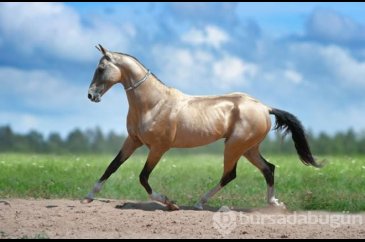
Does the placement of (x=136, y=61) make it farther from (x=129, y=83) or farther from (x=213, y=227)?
(x=213, y=227)

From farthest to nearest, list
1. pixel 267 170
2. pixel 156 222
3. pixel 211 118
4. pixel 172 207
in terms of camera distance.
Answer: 1. pixel 267 170
2. pixel 211 118
3. pixel 172 207
4. pixel 156 222

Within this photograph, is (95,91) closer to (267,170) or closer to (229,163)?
(229,163)

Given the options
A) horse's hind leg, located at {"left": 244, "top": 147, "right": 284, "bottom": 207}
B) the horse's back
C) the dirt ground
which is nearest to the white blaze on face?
the horse's back

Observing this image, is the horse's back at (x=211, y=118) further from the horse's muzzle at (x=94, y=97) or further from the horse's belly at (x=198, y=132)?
the horse's muzzle at (x=94, y=97)

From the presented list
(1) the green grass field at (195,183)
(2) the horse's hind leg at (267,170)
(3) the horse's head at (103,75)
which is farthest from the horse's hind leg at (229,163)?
(3) the horse's head at (103,75)

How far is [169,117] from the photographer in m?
10.4

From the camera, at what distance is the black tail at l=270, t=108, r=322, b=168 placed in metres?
11.3

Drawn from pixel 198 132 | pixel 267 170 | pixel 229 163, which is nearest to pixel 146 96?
pixel 198 132

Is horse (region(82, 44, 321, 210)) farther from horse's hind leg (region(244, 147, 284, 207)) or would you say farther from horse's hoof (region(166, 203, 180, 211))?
horse's hind leg (region(244, 147, 284, 207))

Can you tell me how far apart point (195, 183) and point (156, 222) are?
13.1 ft

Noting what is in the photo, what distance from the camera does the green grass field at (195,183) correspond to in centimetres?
1215

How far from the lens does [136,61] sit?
423 inches

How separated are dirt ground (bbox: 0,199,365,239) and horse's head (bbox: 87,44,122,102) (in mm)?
1725

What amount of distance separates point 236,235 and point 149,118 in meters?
2.51
